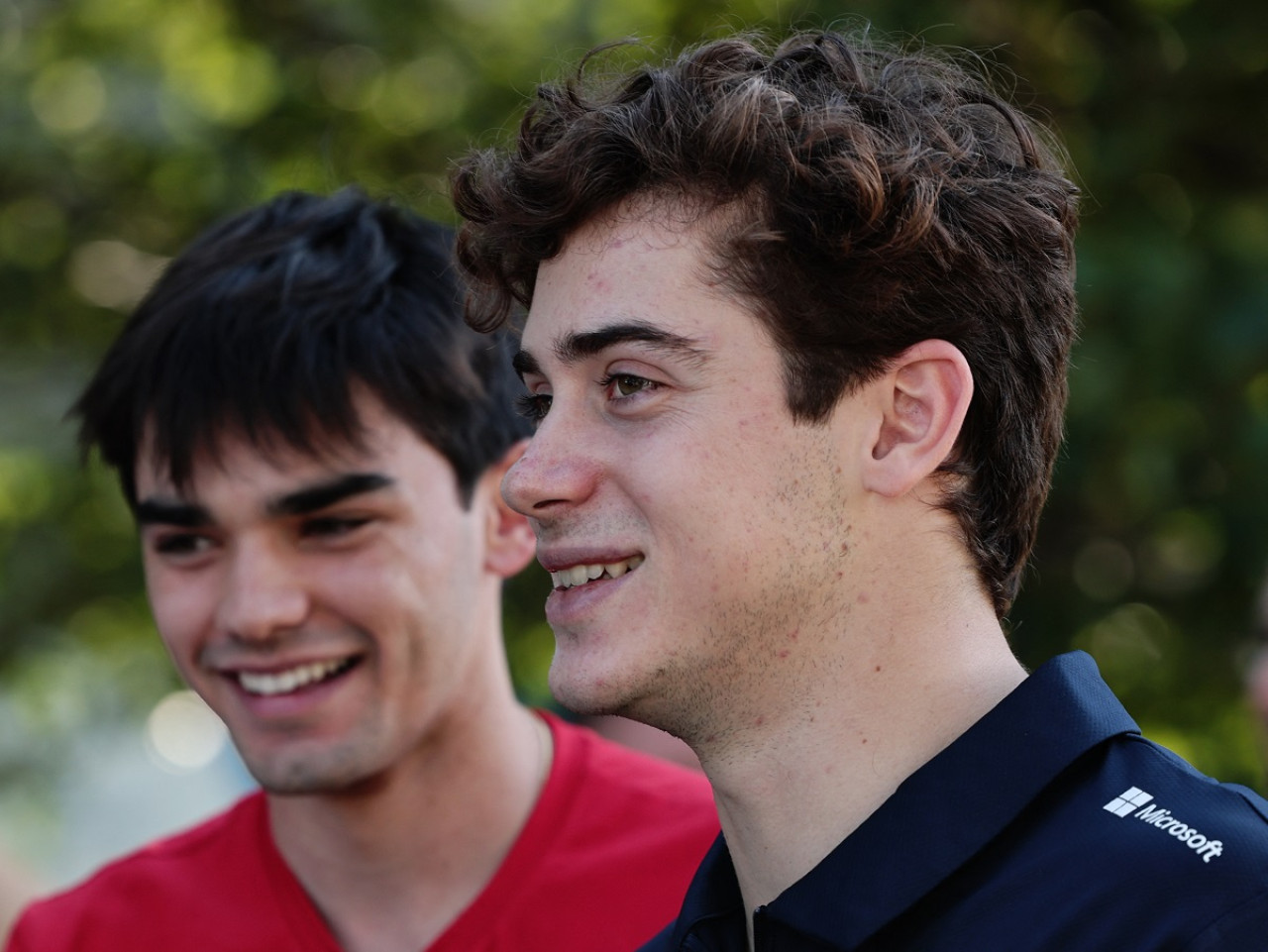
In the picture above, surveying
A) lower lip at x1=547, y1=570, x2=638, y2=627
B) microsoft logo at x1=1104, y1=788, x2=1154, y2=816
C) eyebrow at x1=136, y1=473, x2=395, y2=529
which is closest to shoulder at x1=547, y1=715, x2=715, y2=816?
eyebrow at x1=136, y1=473, x2=395, y2=529

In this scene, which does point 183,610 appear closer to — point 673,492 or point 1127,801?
point 673,492

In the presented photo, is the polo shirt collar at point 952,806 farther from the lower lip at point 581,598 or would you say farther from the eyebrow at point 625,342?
the eyebrow at point 625,342

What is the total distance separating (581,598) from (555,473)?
0.17 m

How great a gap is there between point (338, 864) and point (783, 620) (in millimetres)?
1469

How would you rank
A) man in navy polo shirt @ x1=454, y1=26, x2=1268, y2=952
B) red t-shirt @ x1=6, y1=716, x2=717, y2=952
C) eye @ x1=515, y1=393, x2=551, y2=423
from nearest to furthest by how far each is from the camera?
man in navy polo shirt @ x1=454, y1=26, x2=1268, y2=952 < eye @ x1=515, y1=393, x2=551, y2=423 < red t-shirt @ x1=6, y1=716, x2=717, y2=952

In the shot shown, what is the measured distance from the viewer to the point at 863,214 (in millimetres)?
2131

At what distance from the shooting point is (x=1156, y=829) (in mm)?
1751

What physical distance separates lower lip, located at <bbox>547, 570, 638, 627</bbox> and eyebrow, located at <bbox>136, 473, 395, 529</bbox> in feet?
3.03

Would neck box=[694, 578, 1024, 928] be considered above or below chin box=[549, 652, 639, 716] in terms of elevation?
below

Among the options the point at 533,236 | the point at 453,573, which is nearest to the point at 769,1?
the point at 453,573

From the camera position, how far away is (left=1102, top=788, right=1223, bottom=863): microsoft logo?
172cm

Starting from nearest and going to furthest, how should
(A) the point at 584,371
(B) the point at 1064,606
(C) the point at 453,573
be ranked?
(A) the point at 584,371 → (C) the point at 453,573 → (B) the point at 1064,606

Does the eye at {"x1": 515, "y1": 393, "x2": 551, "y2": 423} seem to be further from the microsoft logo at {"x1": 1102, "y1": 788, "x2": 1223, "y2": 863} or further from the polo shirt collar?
the microsoft logo at {"x1": 1102, "y1": 788, "x2": 1223, "y2": 863}

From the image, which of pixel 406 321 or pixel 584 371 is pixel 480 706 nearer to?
pixel 406 321
